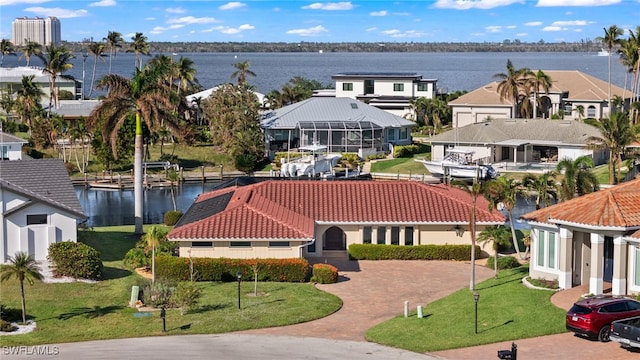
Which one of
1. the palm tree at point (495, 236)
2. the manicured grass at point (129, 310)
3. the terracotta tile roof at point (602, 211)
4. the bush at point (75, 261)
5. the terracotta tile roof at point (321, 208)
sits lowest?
the manicured grass at point (129, 310)

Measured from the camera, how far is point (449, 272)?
4809cm

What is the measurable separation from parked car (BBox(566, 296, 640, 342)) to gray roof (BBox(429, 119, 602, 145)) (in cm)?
5492

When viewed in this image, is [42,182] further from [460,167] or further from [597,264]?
[460,167]

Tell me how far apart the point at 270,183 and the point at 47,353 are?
22448mm

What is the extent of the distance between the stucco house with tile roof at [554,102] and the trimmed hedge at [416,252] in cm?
5486

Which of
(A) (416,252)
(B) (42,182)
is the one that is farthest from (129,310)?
(A) (416,252)

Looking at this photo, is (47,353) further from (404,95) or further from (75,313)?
(404,95)

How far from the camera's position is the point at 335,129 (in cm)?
9856

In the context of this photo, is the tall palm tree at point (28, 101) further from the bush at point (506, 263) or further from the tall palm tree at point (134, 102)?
the bush at point (506, 263)

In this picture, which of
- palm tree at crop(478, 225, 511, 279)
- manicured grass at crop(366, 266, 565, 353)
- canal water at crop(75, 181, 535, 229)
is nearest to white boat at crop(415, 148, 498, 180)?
canal water at crop(75, 181, 535, 229)

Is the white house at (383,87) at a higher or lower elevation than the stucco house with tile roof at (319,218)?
higher

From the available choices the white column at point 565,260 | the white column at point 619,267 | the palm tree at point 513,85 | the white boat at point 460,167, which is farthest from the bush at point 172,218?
the palm tree at point 513,85

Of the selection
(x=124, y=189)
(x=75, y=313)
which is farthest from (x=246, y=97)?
(x=75, y=313)

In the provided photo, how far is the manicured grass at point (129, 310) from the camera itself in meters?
37.5
